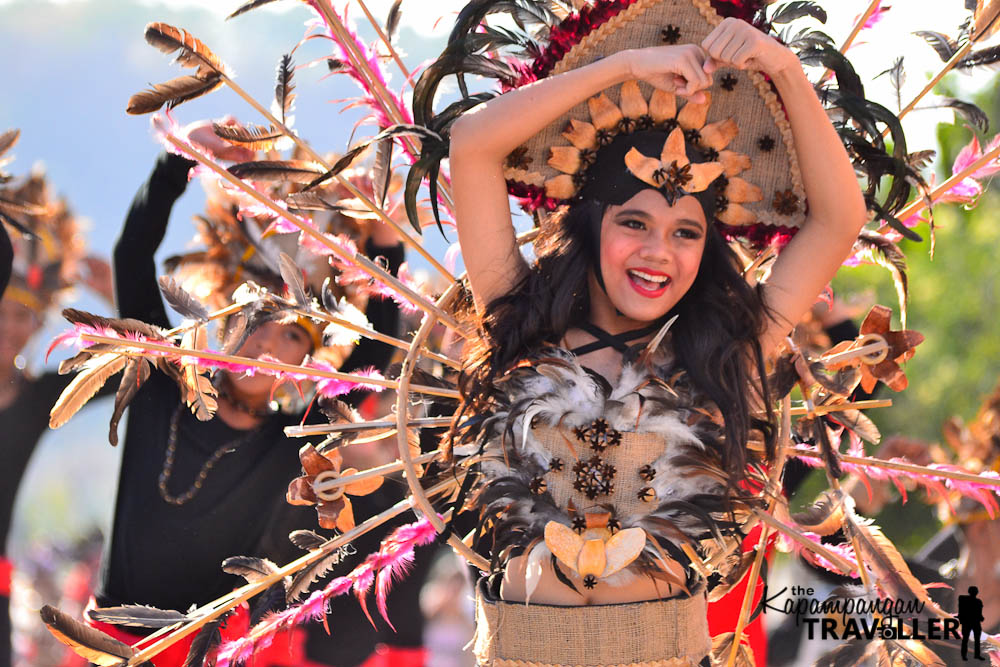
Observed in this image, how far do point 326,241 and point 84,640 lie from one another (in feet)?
3.36

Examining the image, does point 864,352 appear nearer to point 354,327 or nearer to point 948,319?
point 354,327

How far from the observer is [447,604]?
546cm

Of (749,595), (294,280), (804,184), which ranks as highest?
(804,184)

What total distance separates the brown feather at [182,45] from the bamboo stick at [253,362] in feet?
2.06

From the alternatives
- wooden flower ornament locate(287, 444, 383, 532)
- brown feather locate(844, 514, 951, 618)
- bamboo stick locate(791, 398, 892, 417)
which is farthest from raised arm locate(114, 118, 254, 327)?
brown feather locate(844, 514, 951, 618)

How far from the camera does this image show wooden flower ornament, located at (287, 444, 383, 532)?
2342 millimetres

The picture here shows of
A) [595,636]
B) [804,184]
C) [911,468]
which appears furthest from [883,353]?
[595,636]

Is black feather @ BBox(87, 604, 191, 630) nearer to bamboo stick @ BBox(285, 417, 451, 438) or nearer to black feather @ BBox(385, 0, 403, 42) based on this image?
bamboo stick @ BBox(285, 417, 451, 438)

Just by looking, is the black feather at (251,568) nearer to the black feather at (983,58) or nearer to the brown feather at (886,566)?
the brown feather at (886,566)

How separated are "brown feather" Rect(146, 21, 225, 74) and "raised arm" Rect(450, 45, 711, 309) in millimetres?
662

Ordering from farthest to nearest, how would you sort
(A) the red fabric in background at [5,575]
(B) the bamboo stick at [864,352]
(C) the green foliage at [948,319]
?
(C) the green foliage at [948,319] < (A) the red fabric in background at [5,575] < (B) the bamboo stick at [864,352]

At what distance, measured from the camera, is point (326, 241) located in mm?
2465

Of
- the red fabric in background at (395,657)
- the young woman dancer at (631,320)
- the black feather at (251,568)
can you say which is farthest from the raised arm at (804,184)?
the red fabric in background at (395,657)

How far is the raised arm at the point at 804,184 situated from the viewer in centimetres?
196
